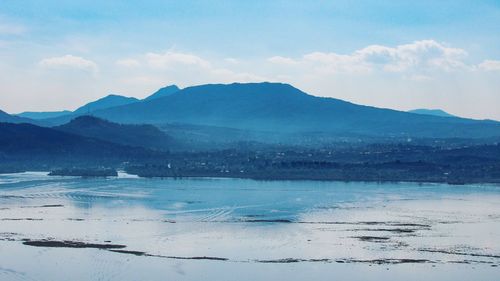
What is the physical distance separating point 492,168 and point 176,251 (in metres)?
29.3

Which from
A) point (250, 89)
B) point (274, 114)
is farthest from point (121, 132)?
point (250, 89)

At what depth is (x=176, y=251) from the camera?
17500mm

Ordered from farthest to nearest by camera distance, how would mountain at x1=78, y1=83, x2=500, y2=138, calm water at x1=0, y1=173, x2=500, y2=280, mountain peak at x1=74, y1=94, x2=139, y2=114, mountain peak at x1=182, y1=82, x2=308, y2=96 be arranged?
mountain peak at x1=74, y1=94, x2=139, y2=114 < mountain peak at x1=182, y1=82, x2=308, y2=96 < mountain at x1=78, y1=83, x2=500, y2=138 < calm water at x1=0, y1=173, x2=500, y2=280

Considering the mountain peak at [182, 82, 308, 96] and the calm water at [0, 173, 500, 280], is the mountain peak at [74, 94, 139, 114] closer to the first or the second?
the mountain peak at [182, 82, 308, 96]

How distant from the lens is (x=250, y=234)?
787 inches

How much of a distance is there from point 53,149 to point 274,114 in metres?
69.4

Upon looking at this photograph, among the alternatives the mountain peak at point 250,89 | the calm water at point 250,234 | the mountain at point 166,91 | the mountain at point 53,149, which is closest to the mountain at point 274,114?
the mountain peak at point 250,89

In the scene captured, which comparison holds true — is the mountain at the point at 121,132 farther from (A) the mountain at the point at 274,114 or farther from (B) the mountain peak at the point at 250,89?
(B) the mountain peak at the point at 250,89

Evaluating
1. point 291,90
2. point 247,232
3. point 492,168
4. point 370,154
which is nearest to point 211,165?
point 370,154

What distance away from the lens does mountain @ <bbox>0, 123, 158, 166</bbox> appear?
174 feet

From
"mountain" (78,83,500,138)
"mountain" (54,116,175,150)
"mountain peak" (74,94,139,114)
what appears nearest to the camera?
"mountain" (54,116,175,150)

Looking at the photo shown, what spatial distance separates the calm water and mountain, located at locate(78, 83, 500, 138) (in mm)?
76626

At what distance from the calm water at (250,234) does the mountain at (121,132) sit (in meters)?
35.3

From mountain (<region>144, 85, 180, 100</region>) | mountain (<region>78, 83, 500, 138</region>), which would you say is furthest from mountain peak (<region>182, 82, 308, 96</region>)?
mountain (<region>144, 85, 180, 100</region>)
